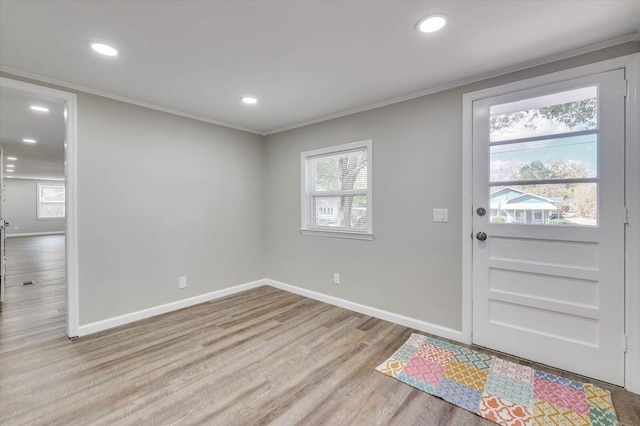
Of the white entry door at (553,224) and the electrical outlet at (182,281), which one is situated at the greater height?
the white entry door at (553,224)

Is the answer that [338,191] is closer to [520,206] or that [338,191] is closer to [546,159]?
[520,206]

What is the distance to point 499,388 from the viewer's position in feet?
6.42

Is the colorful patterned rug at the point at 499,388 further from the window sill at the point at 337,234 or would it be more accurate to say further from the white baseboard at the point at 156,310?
the white baseboard at the point at 156,310

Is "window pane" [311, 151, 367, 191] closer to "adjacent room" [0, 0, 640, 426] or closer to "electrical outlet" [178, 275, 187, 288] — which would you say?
"adjacent room" [0, 0, 640, 426]

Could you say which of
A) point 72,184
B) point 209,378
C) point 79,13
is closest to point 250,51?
point 79,13

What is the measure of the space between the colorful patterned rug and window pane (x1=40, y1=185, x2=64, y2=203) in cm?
1558

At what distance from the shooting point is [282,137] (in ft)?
13.8

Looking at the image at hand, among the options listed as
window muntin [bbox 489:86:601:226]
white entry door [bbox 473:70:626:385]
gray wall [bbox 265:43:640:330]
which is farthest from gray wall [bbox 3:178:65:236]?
window muntin [bbox 489:86:601:226]

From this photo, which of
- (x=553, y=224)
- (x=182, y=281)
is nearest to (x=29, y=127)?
(x=182, y=281)

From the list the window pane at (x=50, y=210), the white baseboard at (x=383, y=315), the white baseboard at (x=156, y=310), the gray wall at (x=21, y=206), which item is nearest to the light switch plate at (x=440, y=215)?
→ the white baseboard at (x=383, y=315)

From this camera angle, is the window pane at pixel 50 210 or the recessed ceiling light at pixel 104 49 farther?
the window pane at pixel 50 210

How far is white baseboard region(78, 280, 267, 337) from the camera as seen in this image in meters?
2.81

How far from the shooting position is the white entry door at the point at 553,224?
1997 millimetres

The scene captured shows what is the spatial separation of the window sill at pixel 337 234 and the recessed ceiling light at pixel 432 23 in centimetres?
203
